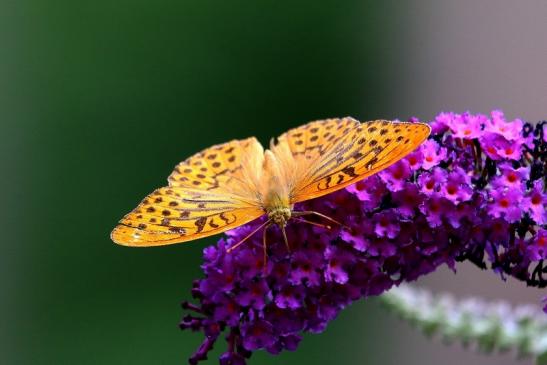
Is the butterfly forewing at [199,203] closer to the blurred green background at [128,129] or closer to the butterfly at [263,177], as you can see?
the butterfly at [263,177]

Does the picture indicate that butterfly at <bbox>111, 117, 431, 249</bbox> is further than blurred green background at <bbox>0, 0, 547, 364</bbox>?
No

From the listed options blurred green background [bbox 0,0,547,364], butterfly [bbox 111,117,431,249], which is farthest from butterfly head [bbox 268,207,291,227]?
blurred green background [bbox 0,0,547,364]

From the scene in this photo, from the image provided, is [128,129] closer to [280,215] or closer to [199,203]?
→ [199,203]

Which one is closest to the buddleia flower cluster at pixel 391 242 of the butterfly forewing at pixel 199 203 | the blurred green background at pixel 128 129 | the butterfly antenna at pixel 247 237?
the butterfly antenna at pixel 247 237

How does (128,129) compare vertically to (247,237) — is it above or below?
above

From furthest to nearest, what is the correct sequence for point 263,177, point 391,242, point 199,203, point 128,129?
point 128,129 < point 263,177 < point 199,203 < point 391,242

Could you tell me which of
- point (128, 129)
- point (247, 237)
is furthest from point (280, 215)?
point (128, 129)

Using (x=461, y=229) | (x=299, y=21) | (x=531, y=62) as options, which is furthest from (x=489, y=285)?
(x=461, y=229)

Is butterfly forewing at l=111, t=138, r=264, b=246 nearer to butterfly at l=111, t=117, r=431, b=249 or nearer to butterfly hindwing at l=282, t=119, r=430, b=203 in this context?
butterfly at l=111, t=117, r=431, b=249
